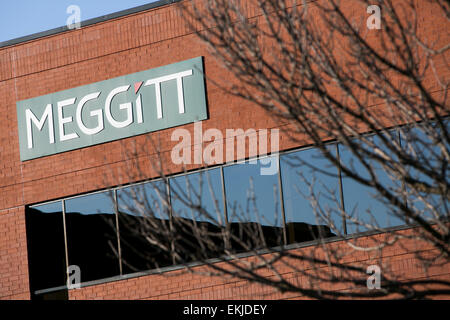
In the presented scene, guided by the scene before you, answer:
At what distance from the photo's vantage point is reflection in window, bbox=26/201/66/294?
48.4 feet

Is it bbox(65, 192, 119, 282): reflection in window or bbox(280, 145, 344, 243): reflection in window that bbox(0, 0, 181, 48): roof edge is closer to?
bbox(65, 192, 119, 282): reflection in window

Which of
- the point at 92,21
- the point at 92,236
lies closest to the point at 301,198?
the point at 92,236

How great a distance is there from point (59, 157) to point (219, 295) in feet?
14.5

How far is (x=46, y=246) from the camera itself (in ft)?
49.0

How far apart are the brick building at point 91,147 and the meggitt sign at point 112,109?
2 centimetres

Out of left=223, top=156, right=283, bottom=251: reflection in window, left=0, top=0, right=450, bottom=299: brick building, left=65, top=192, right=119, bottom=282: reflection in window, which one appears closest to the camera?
left=223, top=156, right=283, bottom=251: reflection in window

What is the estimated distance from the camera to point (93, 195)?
48.0 ft

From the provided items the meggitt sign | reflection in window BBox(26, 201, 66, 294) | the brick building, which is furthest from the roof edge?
reflection in window BBox(26, 201, 66, 294)

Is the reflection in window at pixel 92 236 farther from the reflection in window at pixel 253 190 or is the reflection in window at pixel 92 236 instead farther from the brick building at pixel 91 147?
the reflection in window at pixel 253 190

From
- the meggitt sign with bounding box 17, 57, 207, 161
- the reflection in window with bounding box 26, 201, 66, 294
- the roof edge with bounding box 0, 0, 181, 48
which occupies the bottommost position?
the reflection in window with bounding box 26, 201, 66, 294

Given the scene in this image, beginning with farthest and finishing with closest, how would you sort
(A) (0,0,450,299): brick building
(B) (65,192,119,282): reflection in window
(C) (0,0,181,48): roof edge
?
1. (C) (0,0,181,48): roof edge
2. (B) (65,192,119,282): reflection in window
3. (A) (0,0,450,299): brick building

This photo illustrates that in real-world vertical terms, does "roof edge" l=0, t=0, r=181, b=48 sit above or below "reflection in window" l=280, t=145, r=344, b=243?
above

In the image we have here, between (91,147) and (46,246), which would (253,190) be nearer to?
(91,147)

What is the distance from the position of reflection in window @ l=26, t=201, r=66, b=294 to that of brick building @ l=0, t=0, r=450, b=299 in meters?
0.02
